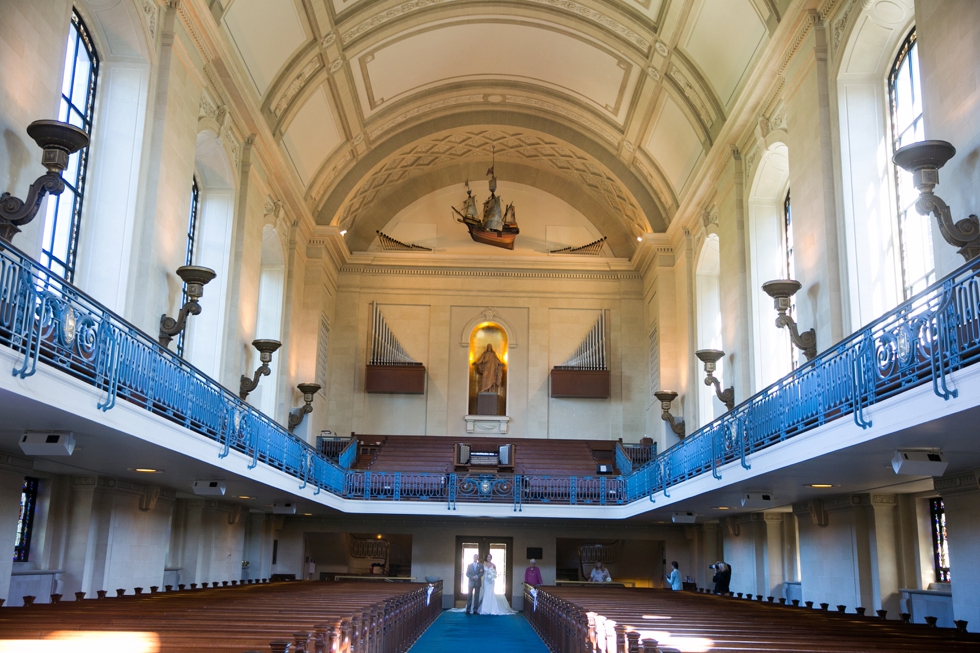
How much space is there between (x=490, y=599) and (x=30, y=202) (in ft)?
48.9

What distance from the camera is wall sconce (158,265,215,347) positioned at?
12.9 metres

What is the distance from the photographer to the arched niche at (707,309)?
2119 centimetres

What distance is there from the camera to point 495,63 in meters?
23.2

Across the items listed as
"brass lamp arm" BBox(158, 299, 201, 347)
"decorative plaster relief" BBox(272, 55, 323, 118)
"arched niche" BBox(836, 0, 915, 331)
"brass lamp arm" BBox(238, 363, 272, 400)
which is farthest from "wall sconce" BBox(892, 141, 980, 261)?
"decorative plaster relief" BBox(272, 55, 323, 118)

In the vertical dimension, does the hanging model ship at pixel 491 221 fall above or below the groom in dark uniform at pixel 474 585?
above

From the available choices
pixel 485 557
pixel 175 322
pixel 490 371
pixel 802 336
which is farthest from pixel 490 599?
pixel 175 322

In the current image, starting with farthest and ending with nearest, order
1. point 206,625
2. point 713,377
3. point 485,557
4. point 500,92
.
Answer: point 500,92 < point 485,557 < point 713,377 < point 206,625

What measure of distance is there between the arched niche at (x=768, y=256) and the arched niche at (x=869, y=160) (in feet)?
9.81

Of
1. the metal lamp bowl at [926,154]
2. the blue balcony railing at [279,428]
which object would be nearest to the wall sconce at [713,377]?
the blue balcony railing at [279,428]

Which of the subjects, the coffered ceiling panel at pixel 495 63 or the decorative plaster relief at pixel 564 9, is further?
the coffered ceiling panel at pixel 495 63

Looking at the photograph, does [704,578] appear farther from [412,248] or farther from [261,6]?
[261,6]

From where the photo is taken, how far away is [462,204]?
28.1 metres

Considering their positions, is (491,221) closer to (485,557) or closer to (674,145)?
(674,145)

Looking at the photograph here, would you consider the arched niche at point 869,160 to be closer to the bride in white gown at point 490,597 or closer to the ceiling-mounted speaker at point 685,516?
the ceiling-mounted speaker at point 685,516
